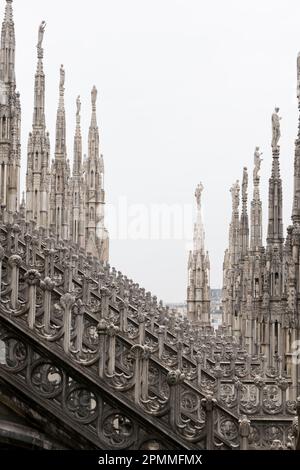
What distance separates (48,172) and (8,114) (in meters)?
14.6

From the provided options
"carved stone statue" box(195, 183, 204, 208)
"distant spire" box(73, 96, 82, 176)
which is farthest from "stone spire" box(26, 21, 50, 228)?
"carved stone statue" box(195, 183, 204, 208)

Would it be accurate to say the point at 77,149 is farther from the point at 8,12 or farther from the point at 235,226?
the point at 8,12

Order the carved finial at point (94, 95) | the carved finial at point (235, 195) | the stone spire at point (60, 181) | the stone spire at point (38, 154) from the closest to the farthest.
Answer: the stone spire at point (38, 154), the stone spire at point (60, 181), the carved finial at point (235, 195), the carved finial at point (94, 95)

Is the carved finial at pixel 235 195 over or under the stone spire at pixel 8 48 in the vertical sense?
under

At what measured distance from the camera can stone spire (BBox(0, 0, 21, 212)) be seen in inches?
834

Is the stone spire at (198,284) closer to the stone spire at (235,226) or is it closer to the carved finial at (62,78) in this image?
the stone spire at (235,226)

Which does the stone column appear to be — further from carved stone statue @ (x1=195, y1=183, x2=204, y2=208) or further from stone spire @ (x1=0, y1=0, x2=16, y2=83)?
carved stone statue @ (x1=195, y1=183, x2=204, y2=208)

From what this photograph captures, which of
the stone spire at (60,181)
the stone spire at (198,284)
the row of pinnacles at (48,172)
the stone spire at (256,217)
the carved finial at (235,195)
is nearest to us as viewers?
the row of pinnacles at (48,172)

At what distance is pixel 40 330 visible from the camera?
7297 millimetres

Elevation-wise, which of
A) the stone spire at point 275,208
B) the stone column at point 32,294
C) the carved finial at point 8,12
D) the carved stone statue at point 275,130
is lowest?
the stone column at point 32,294

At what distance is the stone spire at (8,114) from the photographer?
69.5 ft

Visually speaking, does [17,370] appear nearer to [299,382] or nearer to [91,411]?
[91,411]

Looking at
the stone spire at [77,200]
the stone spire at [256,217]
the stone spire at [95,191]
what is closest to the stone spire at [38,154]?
the stone spire at [256,217]

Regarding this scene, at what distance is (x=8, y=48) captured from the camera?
76.6 ft
